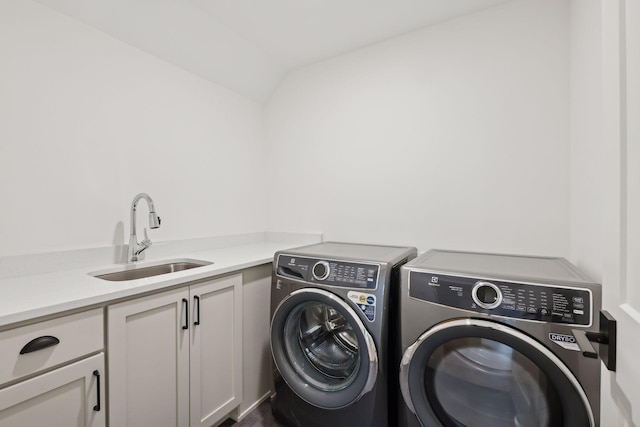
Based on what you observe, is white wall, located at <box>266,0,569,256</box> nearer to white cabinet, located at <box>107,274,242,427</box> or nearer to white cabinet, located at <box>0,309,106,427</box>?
white cabinet, located at <box>107,274,242,427</box>

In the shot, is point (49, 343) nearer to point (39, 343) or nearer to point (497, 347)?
point (39, 343)

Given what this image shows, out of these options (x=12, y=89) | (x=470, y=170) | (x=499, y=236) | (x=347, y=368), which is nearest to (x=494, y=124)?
(x=470, y=170)

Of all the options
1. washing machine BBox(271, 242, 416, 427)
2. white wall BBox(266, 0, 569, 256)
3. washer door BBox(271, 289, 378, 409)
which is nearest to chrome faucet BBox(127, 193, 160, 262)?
washing machine BBox(271, 242, 416, 427)

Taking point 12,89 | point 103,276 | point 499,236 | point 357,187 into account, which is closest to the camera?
point 12,89

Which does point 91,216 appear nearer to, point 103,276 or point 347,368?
point 103,276

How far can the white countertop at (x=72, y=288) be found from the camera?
3.00ft

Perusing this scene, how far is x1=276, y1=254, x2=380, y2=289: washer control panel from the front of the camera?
54.0 inches

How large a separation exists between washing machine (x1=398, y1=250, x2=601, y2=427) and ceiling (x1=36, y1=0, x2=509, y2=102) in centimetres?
159

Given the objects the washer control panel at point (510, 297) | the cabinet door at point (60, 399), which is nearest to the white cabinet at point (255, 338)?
the cabinet door at point (60, 399)

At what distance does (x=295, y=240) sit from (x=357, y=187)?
0.71 m

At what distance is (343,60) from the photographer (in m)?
2.24

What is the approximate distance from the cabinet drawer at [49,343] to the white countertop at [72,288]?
0.05m

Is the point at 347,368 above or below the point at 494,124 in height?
below

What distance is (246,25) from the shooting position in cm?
192
